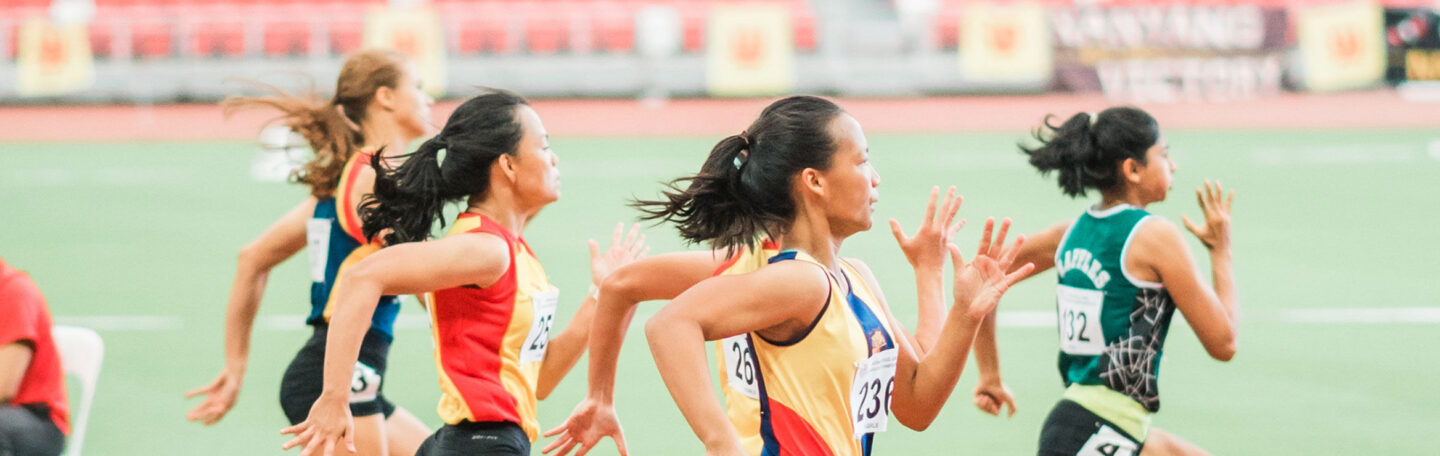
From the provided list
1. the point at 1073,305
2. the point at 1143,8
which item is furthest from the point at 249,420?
the point at 1143,8

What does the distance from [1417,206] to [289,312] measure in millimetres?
9248


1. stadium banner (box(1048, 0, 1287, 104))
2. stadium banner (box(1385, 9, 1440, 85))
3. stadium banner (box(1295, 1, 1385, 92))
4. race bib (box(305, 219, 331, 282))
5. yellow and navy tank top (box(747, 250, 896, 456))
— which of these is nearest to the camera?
yellow and navy tank top (box(747, 250, 896, 456))

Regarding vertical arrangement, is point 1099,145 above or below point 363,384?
above

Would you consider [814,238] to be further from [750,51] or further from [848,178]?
[750,51]

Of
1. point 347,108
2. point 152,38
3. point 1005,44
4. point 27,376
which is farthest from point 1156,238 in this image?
point 152,38

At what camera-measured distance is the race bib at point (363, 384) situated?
391 cm

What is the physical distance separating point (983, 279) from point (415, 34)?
1851 centimetres

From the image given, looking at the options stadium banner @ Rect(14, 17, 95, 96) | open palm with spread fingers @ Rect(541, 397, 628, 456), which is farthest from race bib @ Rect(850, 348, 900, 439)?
stadium banner @ Rect(14, 17, 95, 96)

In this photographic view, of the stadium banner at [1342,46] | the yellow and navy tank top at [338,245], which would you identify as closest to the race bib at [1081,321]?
the yellow and navy tank top at [338,245]

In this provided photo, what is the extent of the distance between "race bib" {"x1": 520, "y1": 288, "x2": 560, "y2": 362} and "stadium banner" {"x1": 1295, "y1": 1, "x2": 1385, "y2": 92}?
19.0 meters

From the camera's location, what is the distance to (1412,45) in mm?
19703

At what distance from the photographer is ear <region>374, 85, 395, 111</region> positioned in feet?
14.1

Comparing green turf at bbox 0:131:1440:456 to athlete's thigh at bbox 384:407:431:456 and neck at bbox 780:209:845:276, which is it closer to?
athlete's thigh at bbox 384:407:431:456

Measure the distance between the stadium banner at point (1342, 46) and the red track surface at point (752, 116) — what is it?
29cm
